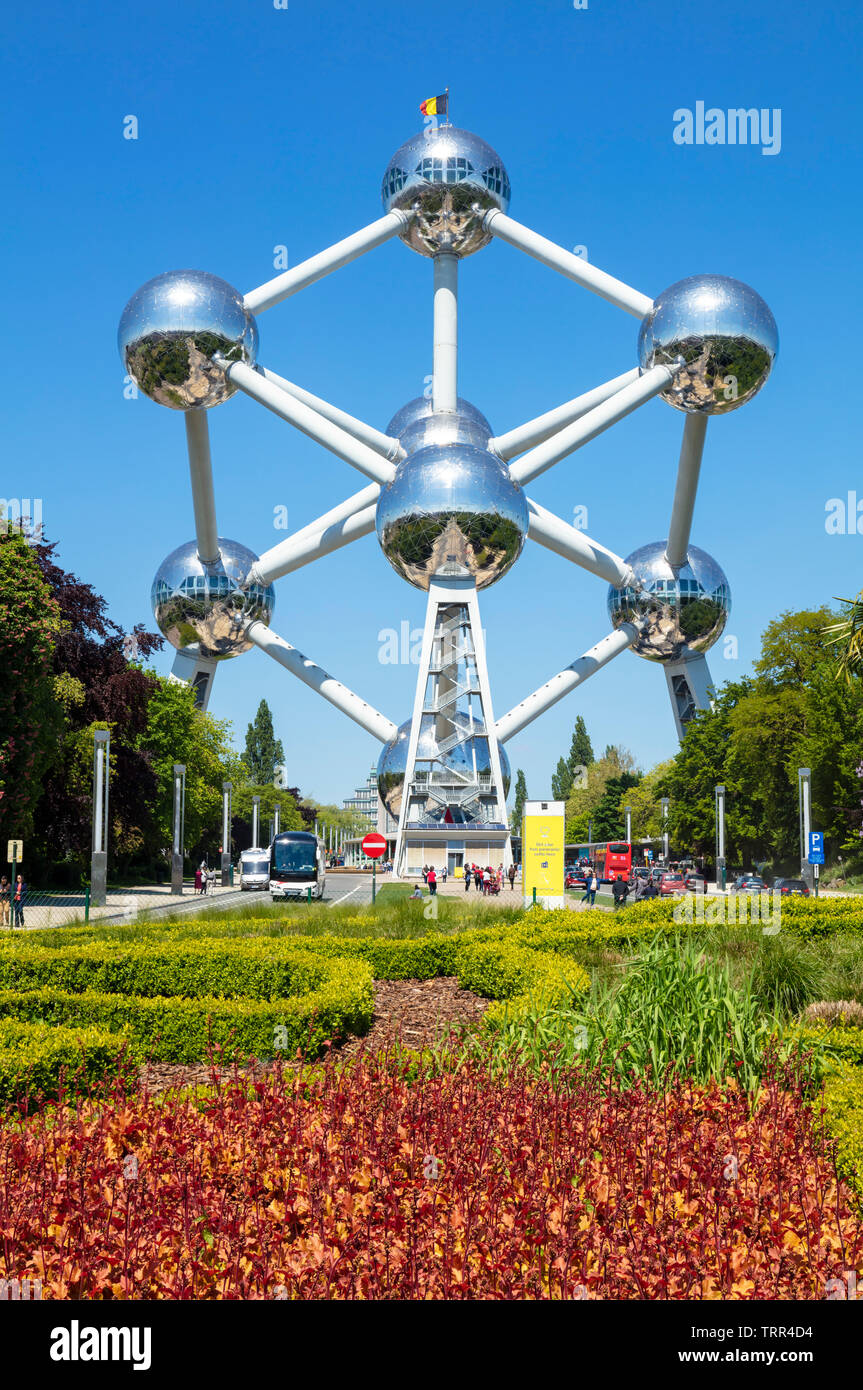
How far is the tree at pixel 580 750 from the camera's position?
12812cm

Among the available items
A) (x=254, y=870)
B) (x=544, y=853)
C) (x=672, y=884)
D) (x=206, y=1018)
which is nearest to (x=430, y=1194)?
(x=206, y=1018)

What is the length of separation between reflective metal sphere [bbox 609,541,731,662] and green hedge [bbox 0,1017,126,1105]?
4487 centimetres

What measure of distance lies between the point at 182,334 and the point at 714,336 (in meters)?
19.1

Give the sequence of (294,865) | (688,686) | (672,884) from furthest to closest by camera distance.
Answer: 1. (688,686)
2. (672,884)
3. (294,865)

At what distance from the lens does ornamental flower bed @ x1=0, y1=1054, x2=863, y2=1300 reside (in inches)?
162

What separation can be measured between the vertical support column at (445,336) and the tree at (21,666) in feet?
71.9

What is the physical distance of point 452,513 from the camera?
39.4 m

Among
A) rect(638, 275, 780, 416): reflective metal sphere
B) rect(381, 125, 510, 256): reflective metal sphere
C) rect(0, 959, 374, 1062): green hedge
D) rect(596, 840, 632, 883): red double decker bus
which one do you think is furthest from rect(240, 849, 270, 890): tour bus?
rect(0, 959, 374, 1062): green hedge

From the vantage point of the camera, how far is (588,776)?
118188mm

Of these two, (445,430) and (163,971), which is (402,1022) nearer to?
(163,971)

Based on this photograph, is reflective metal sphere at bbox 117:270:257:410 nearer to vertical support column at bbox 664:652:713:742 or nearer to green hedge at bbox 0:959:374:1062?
vertical support column at bbox 664:652:713:742

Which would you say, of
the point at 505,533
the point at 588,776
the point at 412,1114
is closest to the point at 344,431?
the point at 505,533
